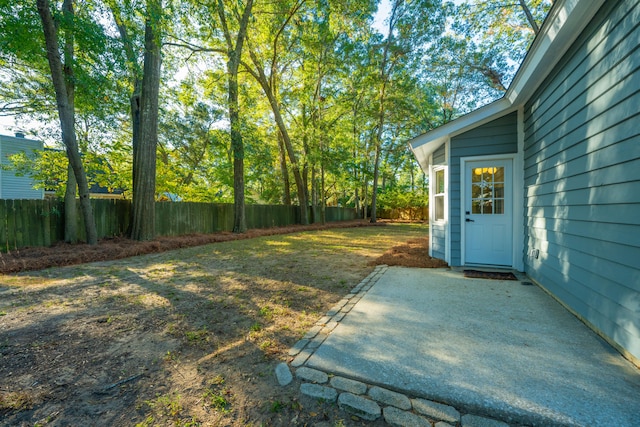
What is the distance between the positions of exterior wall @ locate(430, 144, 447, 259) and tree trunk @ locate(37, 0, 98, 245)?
7.85m

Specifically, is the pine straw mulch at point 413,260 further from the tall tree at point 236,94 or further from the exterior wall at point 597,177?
the tall tree at point 236,94

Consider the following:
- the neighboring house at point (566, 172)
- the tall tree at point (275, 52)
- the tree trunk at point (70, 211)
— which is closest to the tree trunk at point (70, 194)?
the tree trunk at point (70, 211)

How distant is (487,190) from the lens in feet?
15.7

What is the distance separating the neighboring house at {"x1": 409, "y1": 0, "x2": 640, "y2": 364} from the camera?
2.01 meters

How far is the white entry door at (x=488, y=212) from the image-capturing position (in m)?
4.63

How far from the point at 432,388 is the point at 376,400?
0.36m

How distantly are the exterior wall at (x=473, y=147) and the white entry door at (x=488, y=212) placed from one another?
0.14m

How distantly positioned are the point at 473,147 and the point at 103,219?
8989 mm

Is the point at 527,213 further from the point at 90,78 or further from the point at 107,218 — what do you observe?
the point at 107,218

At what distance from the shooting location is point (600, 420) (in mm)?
1352

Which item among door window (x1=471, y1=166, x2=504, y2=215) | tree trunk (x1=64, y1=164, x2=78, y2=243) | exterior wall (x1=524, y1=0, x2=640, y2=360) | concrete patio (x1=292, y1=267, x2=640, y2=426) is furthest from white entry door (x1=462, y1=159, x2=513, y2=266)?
tree trunk (x1=64, y1=164, x2=78, y2=243)

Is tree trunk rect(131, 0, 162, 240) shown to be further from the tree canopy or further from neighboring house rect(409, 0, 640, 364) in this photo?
neighboring house rect(409, 0, 640, 364)

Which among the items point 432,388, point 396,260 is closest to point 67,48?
point 396,260

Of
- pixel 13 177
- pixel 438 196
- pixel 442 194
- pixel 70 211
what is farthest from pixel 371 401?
pixel 13 177
